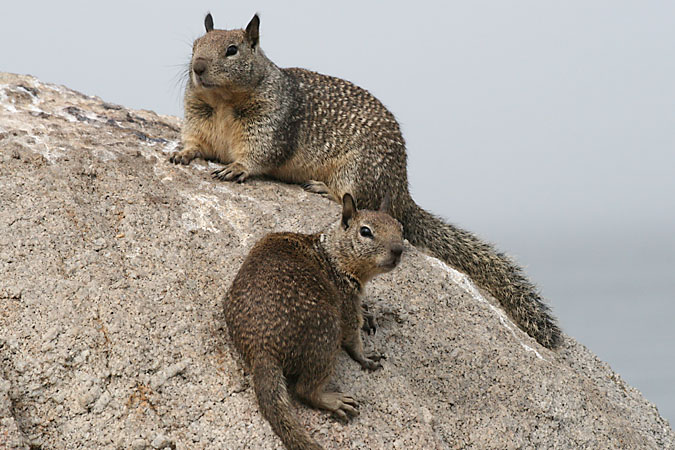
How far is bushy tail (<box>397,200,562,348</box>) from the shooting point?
634 centimetres

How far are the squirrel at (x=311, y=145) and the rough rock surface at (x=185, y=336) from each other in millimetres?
251

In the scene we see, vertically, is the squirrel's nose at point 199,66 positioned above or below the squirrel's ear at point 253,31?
below

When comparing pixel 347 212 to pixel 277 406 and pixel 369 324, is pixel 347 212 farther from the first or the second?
pixel 277 406

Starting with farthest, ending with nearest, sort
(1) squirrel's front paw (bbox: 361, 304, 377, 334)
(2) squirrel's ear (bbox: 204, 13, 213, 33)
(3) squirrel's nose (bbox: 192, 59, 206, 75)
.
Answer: (2) squirrel's ear (bbox: 204, 13, 213, 33), (3) squirrel's nose (bbox: 192, 59, 206, 75), (1) squirrel's front paw (bbox: 361, 304, 377, 334)

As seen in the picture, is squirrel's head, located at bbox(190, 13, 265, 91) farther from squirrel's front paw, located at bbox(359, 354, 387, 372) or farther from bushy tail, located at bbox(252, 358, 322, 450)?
bushy tail, located at bbox(252, 358, 322, 450)

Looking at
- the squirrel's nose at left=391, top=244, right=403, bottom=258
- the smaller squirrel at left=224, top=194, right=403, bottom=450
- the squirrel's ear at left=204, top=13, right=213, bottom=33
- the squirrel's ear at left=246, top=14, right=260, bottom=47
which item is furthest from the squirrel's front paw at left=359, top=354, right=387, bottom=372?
the squirrel's ear at left=204, top=13, right=213, bottom=33

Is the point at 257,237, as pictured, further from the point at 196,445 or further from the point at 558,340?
the point at 558,340

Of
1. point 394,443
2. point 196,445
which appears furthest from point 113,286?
point 394,443

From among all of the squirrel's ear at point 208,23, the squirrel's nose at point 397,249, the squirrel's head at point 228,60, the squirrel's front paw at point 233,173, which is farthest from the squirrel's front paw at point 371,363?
the squirrel's ear at point 208,23

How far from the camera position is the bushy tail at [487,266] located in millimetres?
6344

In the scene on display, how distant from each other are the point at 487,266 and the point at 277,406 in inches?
130

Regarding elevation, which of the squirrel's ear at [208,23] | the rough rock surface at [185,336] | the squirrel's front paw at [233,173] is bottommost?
the rough rock surface at [185,336]

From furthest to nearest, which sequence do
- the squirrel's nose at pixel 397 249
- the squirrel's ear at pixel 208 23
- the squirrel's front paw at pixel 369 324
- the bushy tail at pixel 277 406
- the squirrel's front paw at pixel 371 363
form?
the squirrel's ear at pixel 208 23, the squirrel's front paw at pixel 369 324, the squirrel's front paw at pixel 371 363, the squirrel's nose at pixel 397 249, the bushy tail at pixel 277 406

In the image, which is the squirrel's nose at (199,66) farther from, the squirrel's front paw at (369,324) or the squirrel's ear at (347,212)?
the squirrel's front paw at (369,324)
